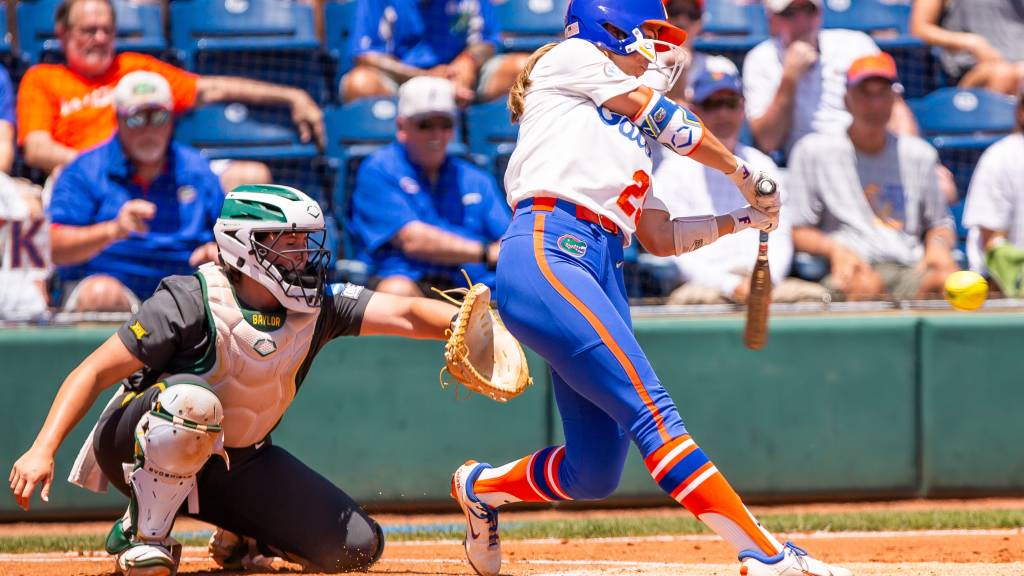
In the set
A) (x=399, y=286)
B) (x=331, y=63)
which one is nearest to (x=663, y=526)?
(x=399, y=286)

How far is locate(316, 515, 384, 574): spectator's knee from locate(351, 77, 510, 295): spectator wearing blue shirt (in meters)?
2.22

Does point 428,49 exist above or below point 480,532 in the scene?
above

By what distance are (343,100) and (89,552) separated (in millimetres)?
3197

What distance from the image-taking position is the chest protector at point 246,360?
421cm

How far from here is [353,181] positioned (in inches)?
283

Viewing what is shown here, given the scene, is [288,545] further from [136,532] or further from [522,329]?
[522,329]

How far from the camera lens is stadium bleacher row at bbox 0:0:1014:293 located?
288 inches

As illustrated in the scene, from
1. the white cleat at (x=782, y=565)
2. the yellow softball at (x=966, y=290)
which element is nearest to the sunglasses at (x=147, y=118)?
the yellow softball at (x=966, y=290)

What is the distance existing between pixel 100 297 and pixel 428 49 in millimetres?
2644

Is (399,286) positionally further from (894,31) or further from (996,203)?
(894,31)

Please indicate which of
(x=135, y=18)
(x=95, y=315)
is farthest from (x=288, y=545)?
(x=135, y=18)

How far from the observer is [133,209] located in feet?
21.4

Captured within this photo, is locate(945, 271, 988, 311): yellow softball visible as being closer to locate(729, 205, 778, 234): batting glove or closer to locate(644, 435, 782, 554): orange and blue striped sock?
locate(729, 205, 778, 234): batting glove

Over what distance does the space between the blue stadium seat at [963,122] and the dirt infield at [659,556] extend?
2712 millimetres
